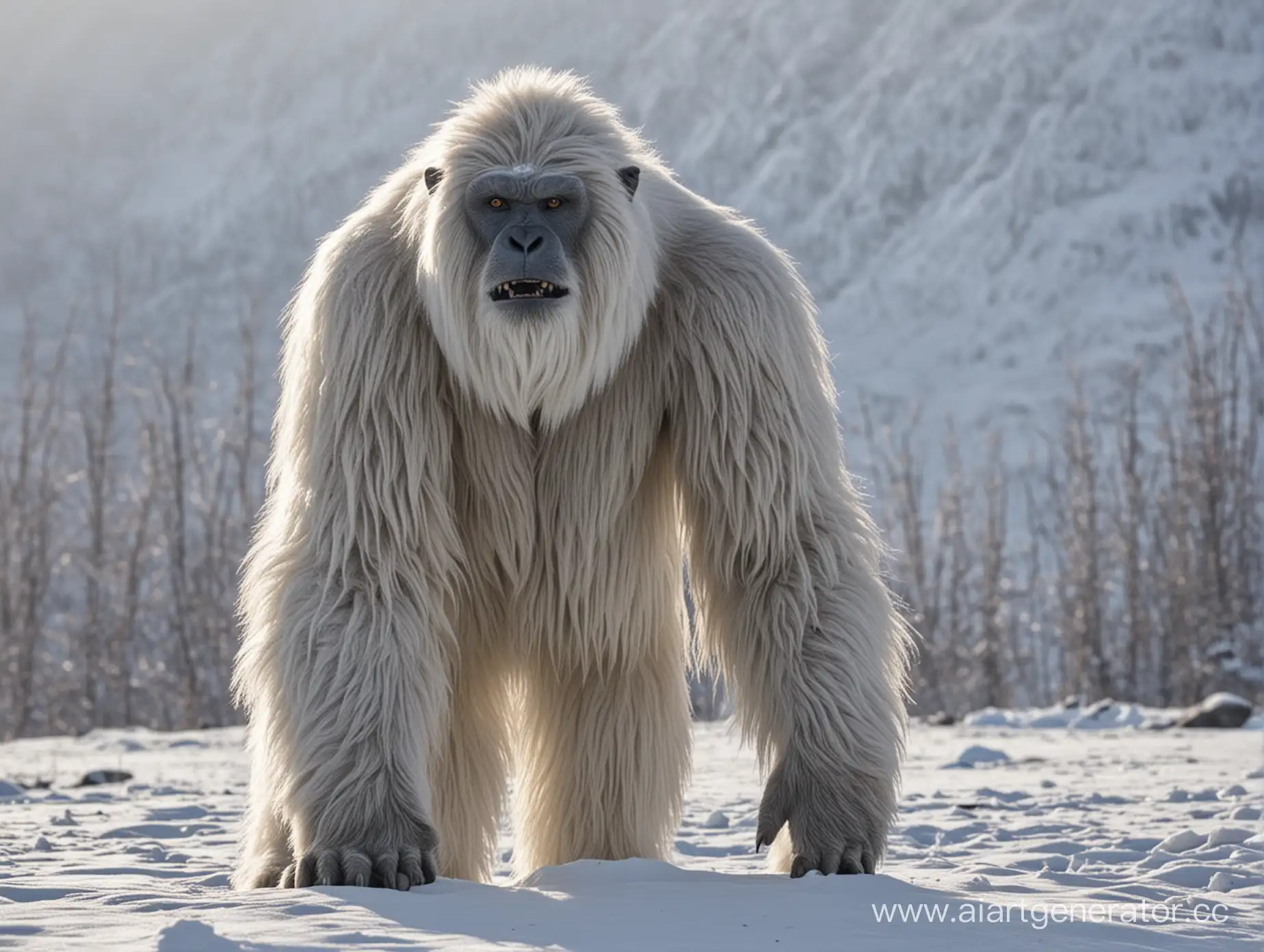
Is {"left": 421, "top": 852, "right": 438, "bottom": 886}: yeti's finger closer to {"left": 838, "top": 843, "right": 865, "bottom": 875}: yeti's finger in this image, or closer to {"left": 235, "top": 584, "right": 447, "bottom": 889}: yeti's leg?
{"left": 235, "top": 584, "right": 447, "bottom": 889}: yeti's leg

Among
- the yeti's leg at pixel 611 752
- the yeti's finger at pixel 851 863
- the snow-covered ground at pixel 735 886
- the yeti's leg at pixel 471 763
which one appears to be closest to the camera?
the snow-covered ground at pixel 735 886

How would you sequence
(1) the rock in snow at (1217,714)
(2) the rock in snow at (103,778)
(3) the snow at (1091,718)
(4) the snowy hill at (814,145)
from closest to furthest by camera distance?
(2) the rock in snow at (103,778)
(1) the rock in snow at (1217,714)
(3) the snow at (1091,718)
(4) the snowy hill at (814,145)

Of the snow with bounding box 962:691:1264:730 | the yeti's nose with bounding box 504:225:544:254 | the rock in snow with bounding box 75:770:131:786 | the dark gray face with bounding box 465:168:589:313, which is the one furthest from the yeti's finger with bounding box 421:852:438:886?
the snow with bounding box 962:691:1264:730

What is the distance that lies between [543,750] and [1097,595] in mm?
14218

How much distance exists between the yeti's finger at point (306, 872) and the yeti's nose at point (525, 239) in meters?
1.40

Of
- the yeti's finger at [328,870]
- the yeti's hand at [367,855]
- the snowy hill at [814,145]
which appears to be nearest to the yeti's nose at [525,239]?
the yeti's hand at [367,855]

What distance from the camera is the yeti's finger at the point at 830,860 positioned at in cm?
341

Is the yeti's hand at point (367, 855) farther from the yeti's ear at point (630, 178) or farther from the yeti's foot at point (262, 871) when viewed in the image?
the yeti's ear at point (630, 178)

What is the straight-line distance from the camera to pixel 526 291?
3555mm

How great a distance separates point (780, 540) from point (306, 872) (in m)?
1.33

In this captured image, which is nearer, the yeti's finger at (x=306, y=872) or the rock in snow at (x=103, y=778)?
the yeti's finger at (x=306, y=872)

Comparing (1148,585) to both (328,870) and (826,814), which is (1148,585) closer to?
(826,814)

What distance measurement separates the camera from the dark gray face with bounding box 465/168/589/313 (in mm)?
3514

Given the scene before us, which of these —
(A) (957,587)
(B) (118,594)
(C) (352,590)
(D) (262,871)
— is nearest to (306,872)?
(D) (262,871)
